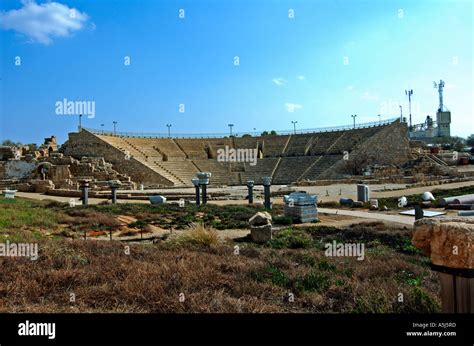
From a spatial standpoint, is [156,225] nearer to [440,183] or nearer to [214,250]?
[214,250]

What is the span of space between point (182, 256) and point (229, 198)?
→ 2222 centimetres

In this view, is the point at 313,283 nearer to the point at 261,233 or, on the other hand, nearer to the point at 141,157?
the point at 261,233

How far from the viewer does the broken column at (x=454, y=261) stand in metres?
2.98

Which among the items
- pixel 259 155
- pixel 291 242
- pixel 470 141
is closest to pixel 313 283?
pixel 291 242

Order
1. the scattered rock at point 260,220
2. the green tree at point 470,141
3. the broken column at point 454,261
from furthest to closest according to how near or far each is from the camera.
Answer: the green tree at point 470,141, the scattered rock at point 260,220, the broken column at point 454,261

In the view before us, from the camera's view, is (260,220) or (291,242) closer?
(291,242)

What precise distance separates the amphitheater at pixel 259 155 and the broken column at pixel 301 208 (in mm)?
28101

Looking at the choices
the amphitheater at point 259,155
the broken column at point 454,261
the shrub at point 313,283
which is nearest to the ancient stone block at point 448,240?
the broken column at point 454,261

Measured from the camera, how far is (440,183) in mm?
33375

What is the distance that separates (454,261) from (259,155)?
55349 millimetres

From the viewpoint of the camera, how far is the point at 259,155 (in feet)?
191

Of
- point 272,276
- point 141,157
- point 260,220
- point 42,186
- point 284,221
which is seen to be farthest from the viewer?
point 141,157

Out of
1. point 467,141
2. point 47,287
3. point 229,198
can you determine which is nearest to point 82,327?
Result: point 47,287

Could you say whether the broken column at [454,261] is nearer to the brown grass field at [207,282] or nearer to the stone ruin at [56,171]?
the brown grass field at [207,282]
